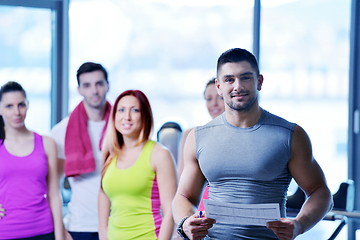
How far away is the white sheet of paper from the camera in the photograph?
186 centimetres

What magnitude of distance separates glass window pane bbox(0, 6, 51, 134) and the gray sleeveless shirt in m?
3.39

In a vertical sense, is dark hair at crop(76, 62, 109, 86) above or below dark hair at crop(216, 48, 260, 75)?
above

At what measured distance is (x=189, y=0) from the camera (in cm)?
584

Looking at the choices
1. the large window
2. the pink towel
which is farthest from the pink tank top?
the large window

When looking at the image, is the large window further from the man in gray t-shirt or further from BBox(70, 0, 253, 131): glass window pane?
the man in gray t-shirt

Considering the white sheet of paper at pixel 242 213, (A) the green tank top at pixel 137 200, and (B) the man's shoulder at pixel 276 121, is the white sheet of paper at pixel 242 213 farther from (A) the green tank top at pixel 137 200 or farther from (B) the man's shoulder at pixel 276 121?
(A) the green tank top at pixel 137 200

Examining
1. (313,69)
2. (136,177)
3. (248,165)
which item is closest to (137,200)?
(136,177)

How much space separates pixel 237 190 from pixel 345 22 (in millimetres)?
3433

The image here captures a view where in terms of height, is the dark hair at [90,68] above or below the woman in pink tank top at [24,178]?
above

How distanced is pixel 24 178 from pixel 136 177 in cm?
61

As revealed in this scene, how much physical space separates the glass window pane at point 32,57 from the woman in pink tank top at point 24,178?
7.25 feet

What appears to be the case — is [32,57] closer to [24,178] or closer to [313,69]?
[313,69]

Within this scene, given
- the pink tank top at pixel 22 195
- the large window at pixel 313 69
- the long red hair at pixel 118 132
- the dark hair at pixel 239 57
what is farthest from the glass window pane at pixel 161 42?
the dark hair at pixel 239 57

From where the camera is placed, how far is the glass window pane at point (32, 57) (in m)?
5.27
